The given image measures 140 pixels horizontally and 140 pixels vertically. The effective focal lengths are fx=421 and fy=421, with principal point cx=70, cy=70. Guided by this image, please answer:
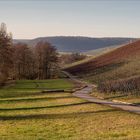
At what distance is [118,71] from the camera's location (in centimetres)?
7488

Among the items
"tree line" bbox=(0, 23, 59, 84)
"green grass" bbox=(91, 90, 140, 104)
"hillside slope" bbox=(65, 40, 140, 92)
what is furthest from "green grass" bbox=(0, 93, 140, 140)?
"tree line" bbox=(0, 23, 59, 84)

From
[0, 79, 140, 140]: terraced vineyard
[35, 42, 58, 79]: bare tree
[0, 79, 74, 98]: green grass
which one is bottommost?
[0, 79, 74, 98]: green grass

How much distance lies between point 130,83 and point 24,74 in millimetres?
61088

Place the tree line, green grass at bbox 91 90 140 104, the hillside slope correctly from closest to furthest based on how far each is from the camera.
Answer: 1. green grass at bbox 91 90 140 104
2. the hillside slope
3. the tree line

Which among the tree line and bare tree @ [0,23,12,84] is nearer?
bare tree @ [0,23,12,84]

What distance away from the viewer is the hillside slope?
4776 cm

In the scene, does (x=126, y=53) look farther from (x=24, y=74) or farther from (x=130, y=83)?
(x=130, y=83)

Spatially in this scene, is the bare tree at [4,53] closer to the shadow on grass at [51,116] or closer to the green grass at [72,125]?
the green grass at [72,125]

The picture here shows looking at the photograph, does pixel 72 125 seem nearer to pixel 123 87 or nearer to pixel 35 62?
pixel 123 87

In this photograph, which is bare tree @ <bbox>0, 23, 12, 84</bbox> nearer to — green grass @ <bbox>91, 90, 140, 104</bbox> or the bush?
the bush

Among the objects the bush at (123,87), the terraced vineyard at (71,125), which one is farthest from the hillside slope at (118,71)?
the terraced vineyard at (71,125)

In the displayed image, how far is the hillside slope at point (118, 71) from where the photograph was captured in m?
47.8

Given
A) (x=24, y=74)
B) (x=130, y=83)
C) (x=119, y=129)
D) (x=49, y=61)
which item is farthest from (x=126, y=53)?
(x=119, y=129)

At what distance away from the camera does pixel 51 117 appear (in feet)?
95.3
